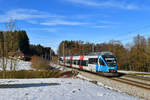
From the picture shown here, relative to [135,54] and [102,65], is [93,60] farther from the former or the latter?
[135,54]

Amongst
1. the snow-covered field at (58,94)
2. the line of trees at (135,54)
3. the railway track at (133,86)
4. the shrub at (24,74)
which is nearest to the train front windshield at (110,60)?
the railway track at (133,86)

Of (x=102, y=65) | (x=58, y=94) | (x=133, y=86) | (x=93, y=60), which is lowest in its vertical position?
(x=133, y=86)

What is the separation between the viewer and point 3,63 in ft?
81.4

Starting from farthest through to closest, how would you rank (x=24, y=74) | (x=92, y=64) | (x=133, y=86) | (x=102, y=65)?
(x=92, y=64) → (x=24, y=74) → (x=102, y=65) → (x=133, y=86)

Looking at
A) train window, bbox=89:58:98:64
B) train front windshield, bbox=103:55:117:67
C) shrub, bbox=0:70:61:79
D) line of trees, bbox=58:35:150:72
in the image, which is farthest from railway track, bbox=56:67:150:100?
line of trees, bbox=58:35:150:72

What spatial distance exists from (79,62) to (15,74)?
526 inches

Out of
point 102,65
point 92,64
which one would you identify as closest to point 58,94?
point 102,65

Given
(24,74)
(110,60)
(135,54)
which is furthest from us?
(135,54)

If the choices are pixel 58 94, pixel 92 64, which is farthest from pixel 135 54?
pixel 58 94

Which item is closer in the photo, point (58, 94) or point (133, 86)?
point (58, 94)

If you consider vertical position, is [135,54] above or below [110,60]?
above

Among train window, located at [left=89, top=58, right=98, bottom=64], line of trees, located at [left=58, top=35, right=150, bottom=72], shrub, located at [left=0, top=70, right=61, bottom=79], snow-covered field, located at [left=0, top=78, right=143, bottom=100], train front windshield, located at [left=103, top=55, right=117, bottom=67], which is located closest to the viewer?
snow-covered field, located at [left=0, top=78, right=143, bottom=100]

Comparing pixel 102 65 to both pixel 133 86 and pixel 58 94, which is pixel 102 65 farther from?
pixel 58 94

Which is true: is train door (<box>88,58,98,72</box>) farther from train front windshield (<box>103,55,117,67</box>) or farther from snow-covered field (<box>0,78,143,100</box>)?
snow-covered field (<box>0,78,143,100</box>)
